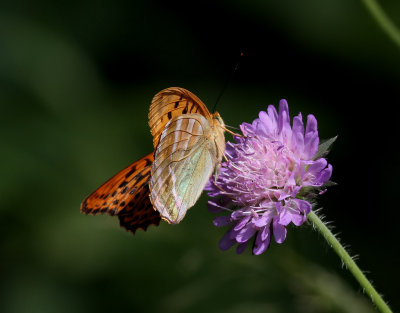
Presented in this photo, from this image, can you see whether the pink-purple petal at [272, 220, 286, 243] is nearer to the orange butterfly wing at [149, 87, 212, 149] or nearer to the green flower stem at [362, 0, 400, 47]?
the orange butterfly wing at [149, 87, 212, 149]

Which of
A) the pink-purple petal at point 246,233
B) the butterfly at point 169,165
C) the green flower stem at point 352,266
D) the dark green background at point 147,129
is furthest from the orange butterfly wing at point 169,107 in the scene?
the dark green background at point 147,129

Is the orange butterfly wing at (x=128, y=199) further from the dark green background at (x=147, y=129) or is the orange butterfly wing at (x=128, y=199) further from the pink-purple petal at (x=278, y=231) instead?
the dark green background at (x=147, y=129)

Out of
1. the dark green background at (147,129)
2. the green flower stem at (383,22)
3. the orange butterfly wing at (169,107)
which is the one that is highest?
the green flower stem at (383,22)

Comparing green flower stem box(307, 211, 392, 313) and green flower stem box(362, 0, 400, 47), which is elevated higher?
green flower stem box(362, 0, 400, 47)

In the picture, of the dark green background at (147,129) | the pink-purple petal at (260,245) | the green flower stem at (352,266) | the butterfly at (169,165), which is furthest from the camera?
the dark green background at (147,129)

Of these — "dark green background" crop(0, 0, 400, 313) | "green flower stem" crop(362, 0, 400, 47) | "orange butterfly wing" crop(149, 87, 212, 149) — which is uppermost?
"green flower stem" crop(362, 0, 400, 47)

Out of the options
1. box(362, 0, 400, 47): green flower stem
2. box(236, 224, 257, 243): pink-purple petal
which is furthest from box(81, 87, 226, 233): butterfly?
box(362, 0, 400, 47): green flower stem

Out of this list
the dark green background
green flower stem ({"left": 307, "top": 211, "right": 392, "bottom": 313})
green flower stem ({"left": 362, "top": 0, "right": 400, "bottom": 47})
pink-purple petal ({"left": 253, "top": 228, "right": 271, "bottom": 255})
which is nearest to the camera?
green flower stem ({"left": 307, "top": 211, "right": 392, "bottom": 313})

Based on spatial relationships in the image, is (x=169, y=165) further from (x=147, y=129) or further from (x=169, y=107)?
(x=147, y=129)
